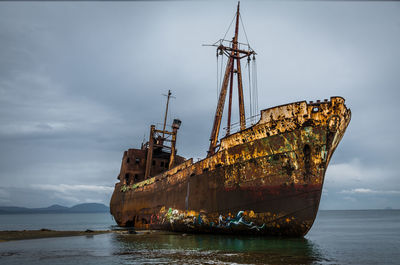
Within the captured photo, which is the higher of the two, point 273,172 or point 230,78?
point 230,78

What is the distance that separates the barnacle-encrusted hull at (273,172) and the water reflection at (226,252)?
33.1 inches

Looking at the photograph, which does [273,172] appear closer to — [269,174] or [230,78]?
[269,174]

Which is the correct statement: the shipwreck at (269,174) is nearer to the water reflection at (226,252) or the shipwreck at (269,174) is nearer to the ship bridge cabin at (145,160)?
the water reflection at (226,252)

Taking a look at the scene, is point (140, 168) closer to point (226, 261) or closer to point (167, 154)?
point (167, 154)

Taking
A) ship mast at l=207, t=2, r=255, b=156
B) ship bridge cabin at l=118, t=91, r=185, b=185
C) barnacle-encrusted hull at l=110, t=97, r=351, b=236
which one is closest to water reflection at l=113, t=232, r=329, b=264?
barnacle-encrusted hull at l=110, t=97, r=351, b=236

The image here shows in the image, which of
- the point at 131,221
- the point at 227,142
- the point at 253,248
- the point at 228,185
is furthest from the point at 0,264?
the point at 131,221

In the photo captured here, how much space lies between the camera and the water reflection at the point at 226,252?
30.7 feet

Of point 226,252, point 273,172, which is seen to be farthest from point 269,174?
point 226,252

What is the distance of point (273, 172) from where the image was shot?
13.3 meters

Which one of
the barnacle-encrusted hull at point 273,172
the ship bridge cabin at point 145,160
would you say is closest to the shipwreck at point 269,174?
the barnacle-encrusted hull at point 273,172

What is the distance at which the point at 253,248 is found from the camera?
37.0ft

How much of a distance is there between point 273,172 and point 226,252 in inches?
170

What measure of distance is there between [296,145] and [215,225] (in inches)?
222

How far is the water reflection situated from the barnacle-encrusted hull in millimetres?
840
